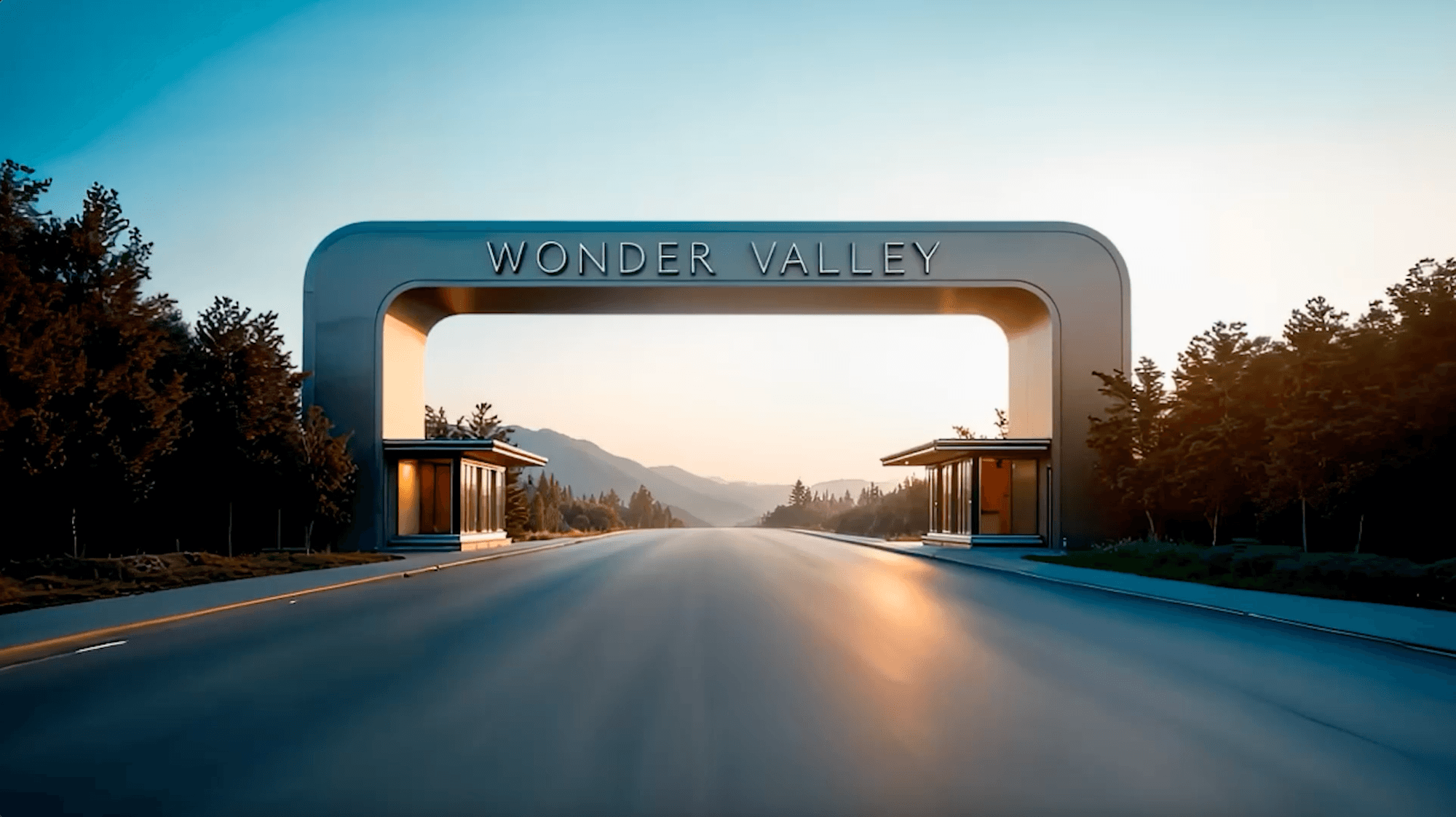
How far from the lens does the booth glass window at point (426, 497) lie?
45.6 meters

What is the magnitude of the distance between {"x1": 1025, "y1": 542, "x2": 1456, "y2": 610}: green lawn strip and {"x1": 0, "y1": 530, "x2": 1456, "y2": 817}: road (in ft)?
14.0

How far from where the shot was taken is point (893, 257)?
43781mm

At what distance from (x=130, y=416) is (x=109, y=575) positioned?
5495 millimetres

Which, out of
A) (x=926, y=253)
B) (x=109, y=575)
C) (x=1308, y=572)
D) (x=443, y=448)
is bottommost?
(x=109, y=575)

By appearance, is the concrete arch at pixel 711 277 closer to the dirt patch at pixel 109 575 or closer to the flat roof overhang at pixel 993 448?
the flat roof overhang at pixel 993 448

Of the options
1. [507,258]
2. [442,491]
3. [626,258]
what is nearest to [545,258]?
[507,258]

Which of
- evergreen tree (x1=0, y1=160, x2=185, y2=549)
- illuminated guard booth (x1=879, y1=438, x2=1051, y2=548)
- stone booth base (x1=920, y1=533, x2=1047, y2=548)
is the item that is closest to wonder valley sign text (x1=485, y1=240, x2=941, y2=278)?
illuminated guard booth (x1=879, y1=438, x2=1051, y2=548)

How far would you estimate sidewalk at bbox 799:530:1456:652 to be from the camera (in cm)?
1406

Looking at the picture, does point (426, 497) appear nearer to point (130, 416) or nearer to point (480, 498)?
point (480, 498)

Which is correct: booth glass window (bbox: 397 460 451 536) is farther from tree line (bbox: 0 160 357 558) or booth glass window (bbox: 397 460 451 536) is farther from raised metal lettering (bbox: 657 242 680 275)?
raised metal lettering (bbox: 657 242 680 275)

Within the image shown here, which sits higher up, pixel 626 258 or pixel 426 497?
pixel 626 258

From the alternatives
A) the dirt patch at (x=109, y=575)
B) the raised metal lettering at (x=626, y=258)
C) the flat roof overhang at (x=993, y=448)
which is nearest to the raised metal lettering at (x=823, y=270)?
the raised metal lettering at (x=626, y=258)

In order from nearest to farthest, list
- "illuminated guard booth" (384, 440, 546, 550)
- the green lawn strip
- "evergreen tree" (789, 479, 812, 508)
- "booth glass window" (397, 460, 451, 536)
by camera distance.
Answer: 1. the green lawn strip
2. "illuminated guard booth" (384, 440, 546, 550)
3. "booth glass window" (397, 460, 451, 536)
4. "evergreen tree" (789, 479, 812, 508)

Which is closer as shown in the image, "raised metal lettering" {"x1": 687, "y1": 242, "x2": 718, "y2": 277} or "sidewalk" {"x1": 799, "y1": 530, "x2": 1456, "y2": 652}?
"sidewalk" {"x1": 799, "y1": 530, "x2": 1456, "y2": 652}
